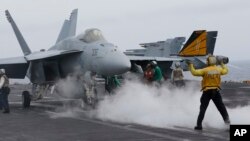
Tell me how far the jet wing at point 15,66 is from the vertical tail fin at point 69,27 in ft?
11.9

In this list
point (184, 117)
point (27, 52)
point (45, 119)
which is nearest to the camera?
point (184, 117)

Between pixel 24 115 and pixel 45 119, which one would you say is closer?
pixel 45 119

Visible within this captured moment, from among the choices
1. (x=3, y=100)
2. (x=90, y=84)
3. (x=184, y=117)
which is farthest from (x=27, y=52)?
(x=184, y=117)

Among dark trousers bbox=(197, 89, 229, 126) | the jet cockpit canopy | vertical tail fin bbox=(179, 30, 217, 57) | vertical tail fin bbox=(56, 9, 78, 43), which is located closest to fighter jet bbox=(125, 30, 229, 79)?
vertical tail fin bbox=(179, 30, 217, 57)

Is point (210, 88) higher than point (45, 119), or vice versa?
point (210, 88)

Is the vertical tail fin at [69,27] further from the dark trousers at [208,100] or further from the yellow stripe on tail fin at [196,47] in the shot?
the dark trousers at [208,100]

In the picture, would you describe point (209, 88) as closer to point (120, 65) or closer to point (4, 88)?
point (120, 65)

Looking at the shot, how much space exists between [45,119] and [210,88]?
232 inches

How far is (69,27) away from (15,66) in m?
4.80

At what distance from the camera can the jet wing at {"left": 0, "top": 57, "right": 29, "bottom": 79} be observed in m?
18.7

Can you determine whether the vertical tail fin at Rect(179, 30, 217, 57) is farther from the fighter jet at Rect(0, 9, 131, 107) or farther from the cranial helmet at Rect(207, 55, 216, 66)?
the fighter jet at Rect(0, 9, 131, 107)

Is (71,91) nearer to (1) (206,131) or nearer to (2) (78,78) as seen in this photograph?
(2) (78,78)

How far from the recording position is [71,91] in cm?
1644

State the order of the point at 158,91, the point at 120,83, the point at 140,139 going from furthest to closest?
the point at 120,83, the point at 158,91, the point at 140,139
